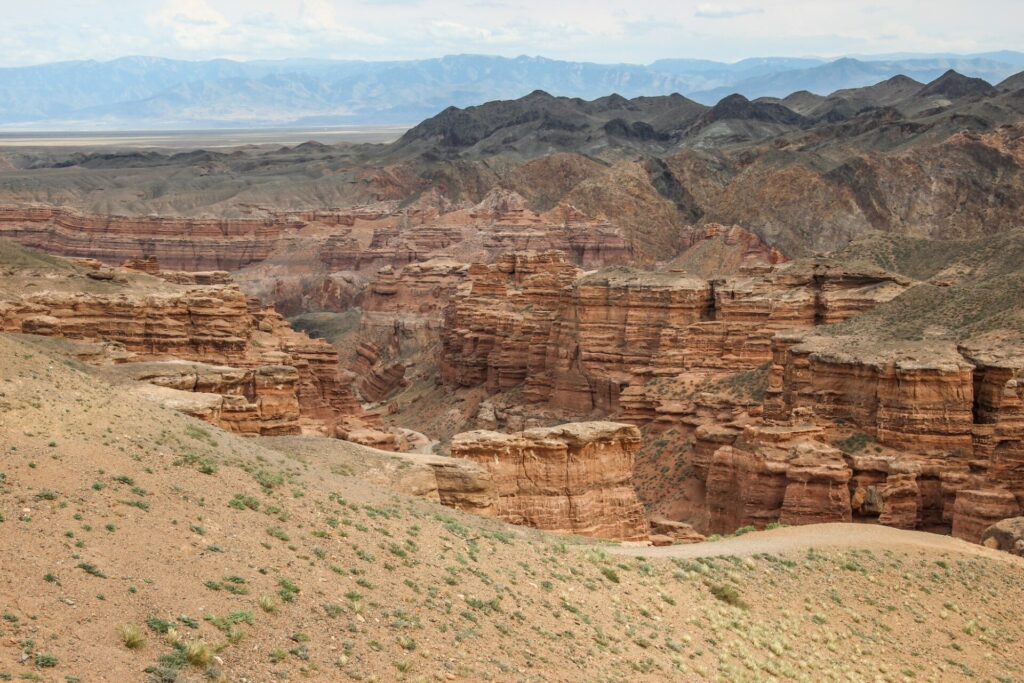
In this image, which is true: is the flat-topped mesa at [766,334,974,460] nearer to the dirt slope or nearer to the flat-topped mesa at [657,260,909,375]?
the flat-topped mesa at [657,260,909,375]

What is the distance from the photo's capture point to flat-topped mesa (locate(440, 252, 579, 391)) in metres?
71.2

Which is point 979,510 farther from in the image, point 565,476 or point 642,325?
point 642,325

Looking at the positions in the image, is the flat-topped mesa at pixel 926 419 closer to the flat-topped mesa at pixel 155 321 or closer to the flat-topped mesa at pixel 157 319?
the flat-topped mesa at pixel 155 321

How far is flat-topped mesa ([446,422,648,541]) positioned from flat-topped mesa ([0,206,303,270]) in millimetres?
101181

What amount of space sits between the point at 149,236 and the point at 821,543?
11300 centimetres

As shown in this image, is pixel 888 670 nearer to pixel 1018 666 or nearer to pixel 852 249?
pixel 1018 666

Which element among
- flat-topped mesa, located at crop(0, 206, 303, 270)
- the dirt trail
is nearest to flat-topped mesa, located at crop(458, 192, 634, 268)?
flat-topped mesa, located at crop(0, 206, 303, 270)

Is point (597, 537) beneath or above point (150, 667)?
beneath

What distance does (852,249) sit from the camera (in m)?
71.6

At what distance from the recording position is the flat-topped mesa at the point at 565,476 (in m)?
34.1

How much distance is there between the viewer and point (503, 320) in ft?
242

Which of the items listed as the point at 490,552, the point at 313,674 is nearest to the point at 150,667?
the point at 313,674

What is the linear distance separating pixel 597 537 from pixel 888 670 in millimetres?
10537

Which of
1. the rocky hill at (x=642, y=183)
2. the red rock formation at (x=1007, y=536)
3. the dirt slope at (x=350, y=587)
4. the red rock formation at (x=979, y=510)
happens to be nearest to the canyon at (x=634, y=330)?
the red rock formation at (x=979, y=510)
